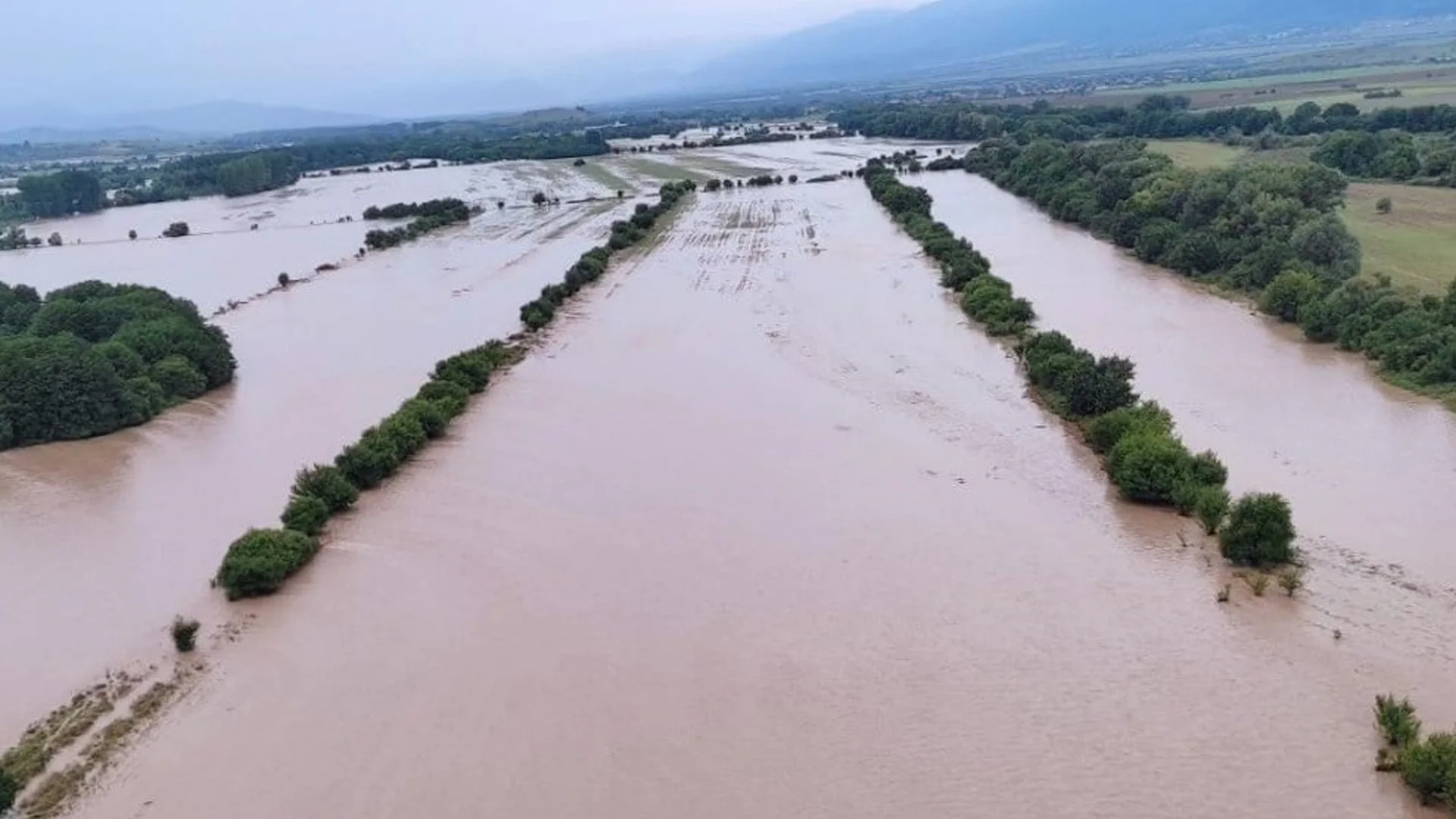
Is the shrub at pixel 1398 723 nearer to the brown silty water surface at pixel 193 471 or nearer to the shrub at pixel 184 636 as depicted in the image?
the shrub at pixel 184 636

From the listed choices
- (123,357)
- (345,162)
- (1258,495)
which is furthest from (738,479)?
(345,162)

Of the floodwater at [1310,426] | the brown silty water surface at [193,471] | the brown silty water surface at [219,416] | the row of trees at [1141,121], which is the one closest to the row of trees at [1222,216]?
the floodwater at [1310,426]

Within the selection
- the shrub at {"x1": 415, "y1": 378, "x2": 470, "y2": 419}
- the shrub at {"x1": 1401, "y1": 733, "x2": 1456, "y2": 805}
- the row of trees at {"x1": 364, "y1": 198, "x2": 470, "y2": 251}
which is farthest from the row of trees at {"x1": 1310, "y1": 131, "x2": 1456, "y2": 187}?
the shrub at {"x1": 1401, "y1": 733, "x2": 1456, "y2": 805}

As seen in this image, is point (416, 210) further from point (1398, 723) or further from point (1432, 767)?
point (1432, 767)

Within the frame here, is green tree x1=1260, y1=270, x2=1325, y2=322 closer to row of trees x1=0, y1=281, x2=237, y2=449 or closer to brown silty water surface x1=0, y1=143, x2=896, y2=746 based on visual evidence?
brown silty water surface x1=0, y1=143, x2=896, y2=746

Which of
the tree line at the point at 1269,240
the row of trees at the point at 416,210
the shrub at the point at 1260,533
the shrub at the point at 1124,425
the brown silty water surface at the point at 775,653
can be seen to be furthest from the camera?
the row of trees at the point at 416,210

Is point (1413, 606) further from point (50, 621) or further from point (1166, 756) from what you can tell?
point (50, 621)
